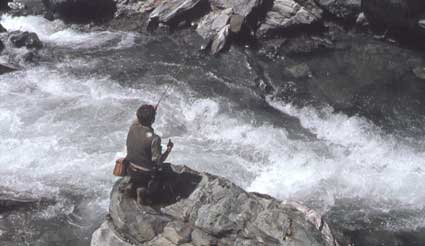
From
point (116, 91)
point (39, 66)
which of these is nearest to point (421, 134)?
point (116, 91)

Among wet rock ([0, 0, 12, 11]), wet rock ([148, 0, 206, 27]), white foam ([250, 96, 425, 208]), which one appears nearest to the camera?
white foam ([250, 96, 425, 208])

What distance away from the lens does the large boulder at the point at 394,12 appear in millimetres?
17422

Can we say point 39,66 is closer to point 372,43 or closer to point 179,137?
point 179,137

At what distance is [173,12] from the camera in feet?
63.6

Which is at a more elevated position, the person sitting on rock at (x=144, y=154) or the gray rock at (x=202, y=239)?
the person sitting on rock at (x=144, y=154)

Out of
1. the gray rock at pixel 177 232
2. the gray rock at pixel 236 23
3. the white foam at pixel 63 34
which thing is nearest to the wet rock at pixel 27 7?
the white foam at pixel 63 34

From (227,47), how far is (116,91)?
13.5ft

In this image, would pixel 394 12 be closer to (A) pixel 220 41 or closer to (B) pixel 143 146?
(A) pixel 220 41

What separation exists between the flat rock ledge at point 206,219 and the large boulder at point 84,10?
12.4 m

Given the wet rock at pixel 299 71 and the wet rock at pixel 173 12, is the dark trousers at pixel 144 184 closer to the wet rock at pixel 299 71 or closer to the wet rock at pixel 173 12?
the wet rock at pixel 299 71

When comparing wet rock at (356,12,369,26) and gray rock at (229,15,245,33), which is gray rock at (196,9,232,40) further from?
wet rock at (356,12,369,26)

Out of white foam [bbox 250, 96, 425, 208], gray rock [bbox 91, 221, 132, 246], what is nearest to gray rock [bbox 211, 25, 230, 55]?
white foam [bbox 250, 96, 425, 208]

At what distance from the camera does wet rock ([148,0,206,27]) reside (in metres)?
19.3

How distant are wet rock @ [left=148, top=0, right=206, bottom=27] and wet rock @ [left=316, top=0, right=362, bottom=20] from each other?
4137 millimetres
